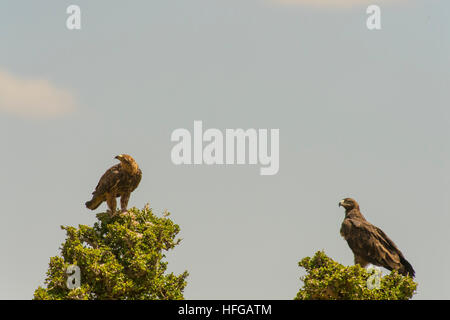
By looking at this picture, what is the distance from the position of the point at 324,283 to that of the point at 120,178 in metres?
7.12

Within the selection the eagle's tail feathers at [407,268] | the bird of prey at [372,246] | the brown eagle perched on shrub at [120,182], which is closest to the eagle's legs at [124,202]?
the brown eagle perched on shrub at [120,182]

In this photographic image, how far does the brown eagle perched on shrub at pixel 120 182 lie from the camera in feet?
81.9

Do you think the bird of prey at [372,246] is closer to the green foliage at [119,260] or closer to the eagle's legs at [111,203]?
the green foliage at [119,260]

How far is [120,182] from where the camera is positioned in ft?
82.2

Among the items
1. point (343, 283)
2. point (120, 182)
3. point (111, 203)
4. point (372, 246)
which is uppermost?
point (120, 182)

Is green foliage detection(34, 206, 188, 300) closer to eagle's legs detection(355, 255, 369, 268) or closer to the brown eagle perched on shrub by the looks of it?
the brown eagle perched on shrub

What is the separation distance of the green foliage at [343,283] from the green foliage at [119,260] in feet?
13.3

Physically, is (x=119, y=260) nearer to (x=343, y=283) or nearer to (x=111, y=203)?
(x=111, y=203)

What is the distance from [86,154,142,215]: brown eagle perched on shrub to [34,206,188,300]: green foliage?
466 millimetres

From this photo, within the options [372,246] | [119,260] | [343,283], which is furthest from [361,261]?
[119,260]

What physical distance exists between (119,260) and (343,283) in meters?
6.78

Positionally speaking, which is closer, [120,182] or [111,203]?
[120,182]

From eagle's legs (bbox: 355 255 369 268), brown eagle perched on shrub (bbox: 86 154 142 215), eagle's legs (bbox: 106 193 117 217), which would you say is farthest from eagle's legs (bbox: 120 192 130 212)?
eagle's legs (bbox: 355 255 369 268)
